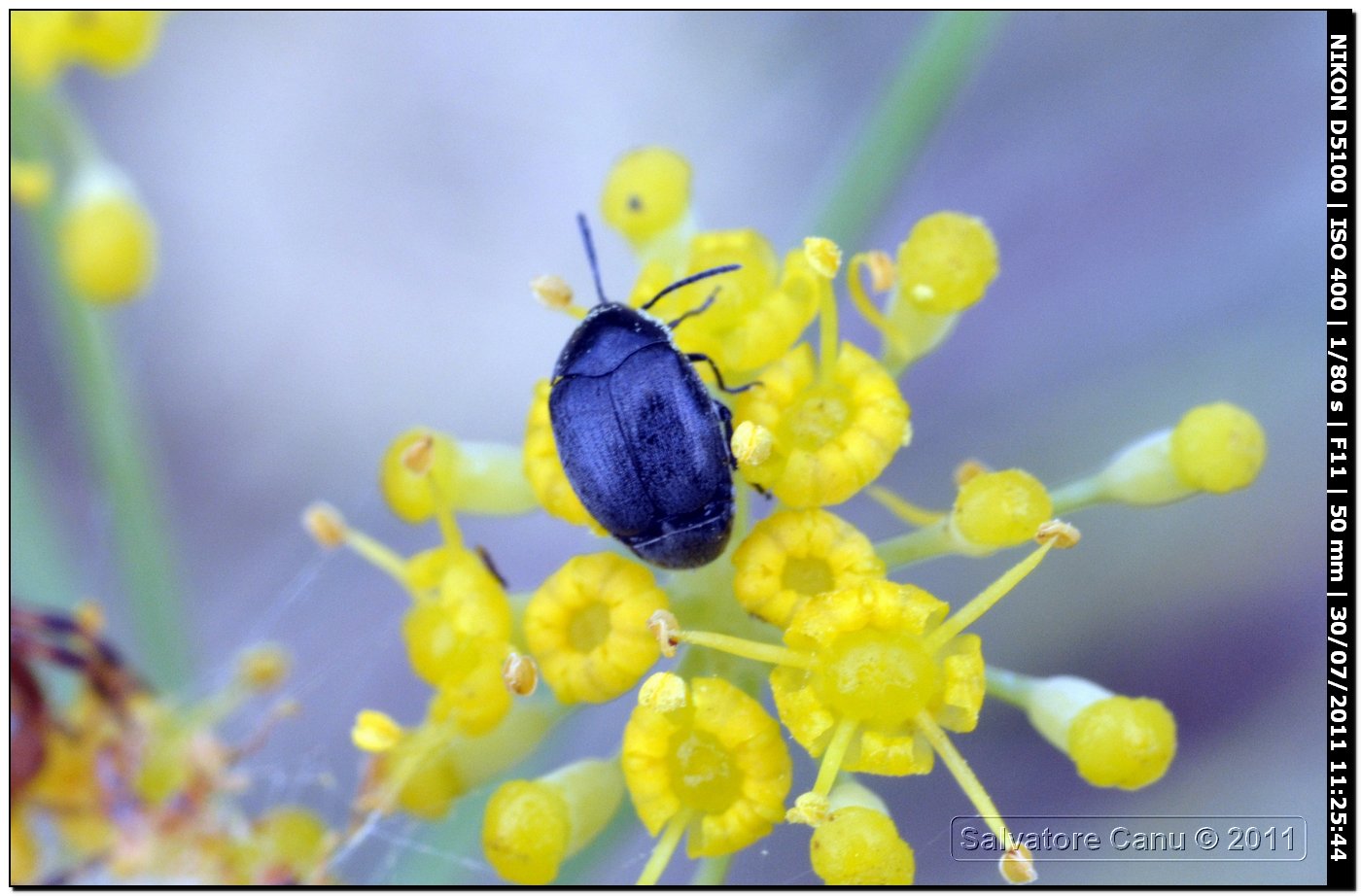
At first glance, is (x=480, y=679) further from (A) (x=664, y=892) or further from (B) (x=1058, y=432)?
(B) (x=1058, y=432)

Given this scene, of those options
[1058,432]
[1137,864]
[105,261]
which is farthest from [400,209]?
[1137,864]

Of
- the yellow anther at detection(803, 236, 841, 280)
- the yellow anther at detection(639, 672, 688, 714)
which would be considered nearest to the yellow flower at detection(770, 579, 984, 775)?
the yellow anther at detection(639, 672, 688, 714)

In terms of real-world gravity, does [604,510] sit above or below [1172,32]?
below

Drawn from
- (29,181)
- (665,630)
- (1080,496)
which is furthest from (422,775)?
(29,181)

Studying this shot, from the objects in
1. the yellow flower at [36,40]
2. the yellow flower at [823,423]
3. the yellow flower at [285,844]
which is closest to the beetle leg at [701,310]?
the yellow flower at [823,423]

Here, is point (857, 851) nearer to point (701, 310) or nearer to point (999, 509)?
point (999, 509)

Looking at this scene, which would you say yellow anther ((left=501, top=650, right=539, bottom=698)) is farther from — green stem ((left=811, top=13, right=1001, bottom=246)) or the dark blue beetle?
green stem ((left=811, top=13, right=1001, bottom=246))

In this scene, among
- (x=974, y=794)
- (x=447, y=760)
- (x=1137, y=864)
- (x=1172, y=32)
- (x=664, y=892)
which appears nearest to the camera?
(x=974, y=794)
